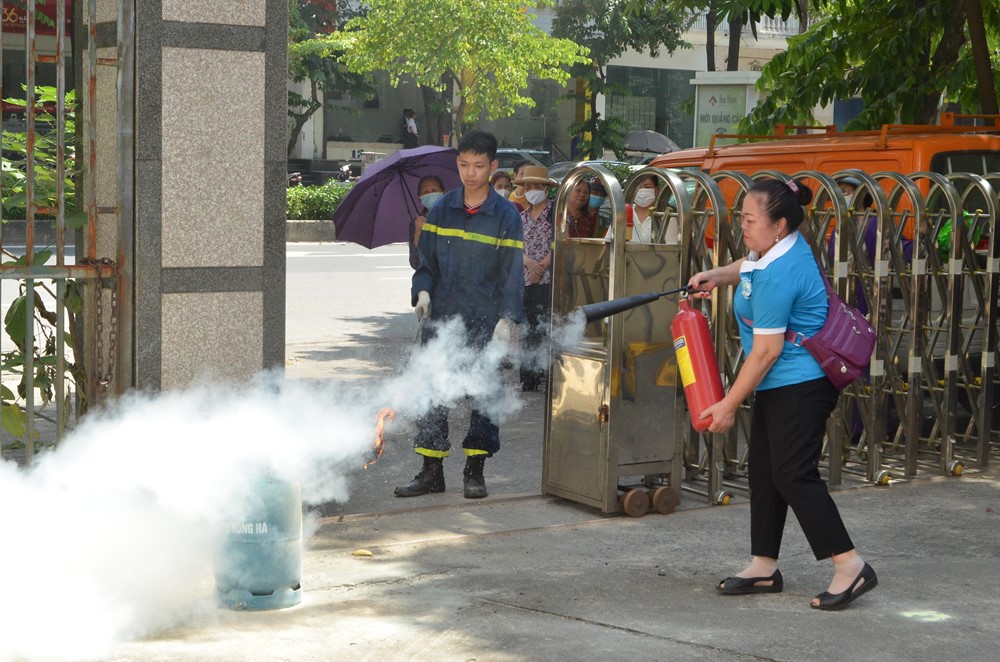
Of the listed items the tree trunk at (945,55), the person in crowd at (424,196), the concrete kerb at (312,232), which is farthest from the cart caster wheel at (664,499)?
the concrete kerb at (312,232)

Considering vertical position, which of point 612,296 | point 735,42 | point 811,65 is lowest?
point 612,296

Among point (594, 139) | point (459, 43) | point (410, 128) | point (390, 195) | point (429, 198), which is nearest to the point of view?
point (429, 198)

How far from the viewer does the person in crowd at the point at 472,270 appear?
669 cm

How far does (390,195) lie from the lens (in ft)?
34.0

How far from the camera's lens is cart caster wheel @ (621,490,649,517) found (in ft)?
21.3

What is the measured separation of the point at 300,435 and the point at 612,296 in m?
1.77

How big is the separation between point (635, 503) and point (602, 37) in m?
32.8

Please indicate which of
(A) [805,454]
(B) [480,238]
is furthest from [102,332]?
(A) [805,454]

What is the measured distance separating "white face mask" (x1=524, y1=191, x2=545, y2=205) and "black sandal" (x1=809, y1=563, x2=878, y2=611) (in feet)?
17.6

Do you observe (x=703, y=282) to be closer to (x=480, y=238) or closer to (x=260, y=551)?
(x=480, y=238)

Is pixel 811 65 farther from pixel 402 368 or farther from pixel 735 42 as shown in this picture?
pixel 735 42

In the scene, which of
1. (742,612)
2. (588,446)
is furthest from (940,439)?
(742,612)

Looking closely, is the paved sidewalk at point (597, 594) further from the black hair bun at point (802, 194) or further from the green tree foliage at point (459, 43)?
the green tree foliage at point (459, 43)

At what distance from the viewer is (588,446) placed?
6613 millimetres
